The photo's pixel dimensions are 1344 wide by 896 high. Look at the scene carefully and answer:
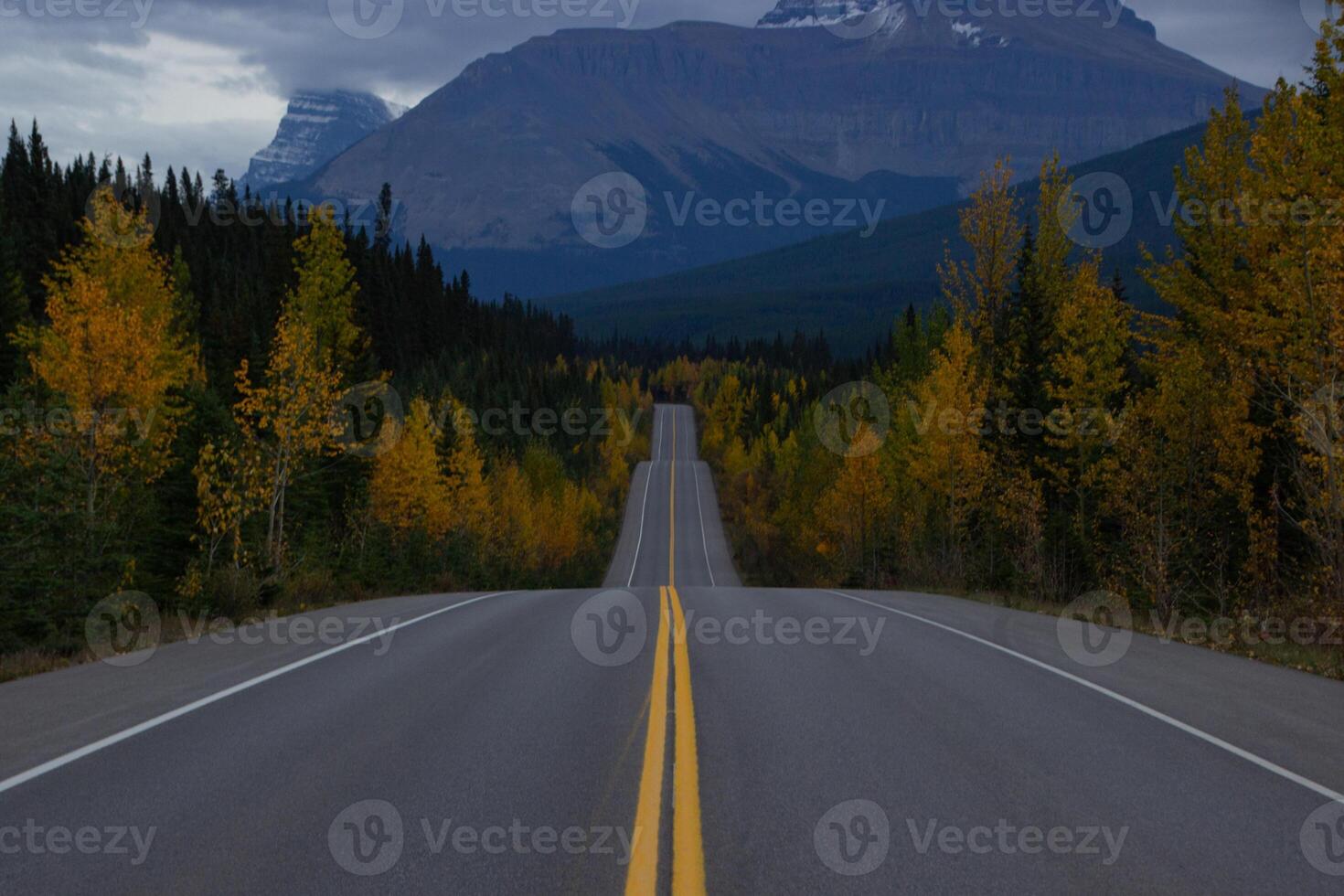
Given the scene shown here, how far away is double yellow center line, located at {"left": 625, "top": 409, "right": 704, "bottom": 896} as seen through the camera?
450cm

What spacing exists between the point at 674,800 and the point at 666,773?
0.57 metres

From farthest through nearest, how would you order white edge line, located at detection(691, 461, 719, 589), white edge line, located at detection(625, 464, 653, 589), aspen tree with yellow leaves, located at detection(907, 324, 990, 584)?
1. white edge line, located at detection(625, 464, 653, 589)
2. white edge line, located at detection(691, 461, 719, 589)
3. aspen tree with yellow leaves, located at detection(907, 324, 990, 584)

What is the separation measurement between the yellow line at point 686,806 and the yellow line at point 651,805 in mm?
93

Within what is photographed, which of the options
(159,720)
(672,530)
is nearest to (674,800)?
(159,720)

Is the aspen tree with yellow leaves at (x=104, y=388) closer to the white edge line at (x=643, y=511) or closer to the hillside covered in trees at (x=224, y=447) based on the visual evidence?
the hillside covered in trees at (x=224, y=447)

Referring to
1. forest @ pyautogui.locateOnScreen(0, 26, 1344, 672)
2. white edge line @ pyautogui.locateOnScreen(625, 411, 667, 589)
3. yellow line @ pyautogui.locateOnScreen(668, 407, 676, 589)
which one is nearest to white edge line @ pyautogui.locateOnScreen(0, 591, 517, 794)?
forest @ pyautogui.locateOnScreen(0, 26, 1344, 672)

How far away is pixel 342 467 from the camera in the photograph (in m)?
45.5

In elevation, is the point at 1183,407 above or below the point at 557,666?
above

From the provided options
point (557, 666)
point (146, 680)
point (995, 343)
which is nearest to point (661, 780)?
point (557, 666)

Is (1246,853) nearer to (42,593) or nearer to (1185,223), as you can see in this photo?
(42,593)

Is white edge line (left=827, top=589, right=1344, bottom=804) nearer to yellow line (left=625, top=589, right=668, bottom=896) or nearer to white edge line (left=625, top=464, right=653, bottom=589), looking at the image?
yellow line (left=625, top=589, right=668, bottom=896)

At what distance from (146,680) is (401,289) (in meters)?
99.8

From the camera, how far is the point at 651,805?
5.50m

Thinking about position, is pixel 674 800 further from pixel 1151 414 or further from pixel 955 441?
pixel 955 441
